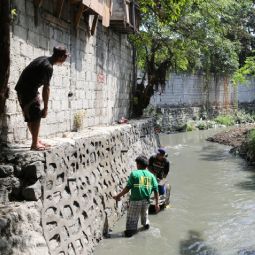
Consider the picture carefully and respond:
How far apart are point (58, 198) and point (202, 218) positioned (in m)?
3.90

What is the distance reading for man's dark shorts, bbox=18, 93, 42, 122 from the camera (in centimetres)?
618

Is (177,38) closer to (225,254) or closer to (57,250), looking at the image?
(225,254)

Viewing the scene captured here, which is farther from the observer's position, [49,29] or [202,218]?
[202,218]

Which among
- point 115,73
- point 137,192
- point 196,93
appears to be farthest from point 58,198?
point 196,93

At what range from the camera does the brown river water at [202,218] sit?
7.42 m

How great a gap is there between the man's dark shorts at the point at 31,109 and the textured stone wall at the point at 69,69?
500mm

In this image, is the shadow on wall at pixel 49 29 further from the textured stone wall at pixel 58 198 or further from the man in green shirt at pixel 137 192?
the man in green shirt at pixel 137 192

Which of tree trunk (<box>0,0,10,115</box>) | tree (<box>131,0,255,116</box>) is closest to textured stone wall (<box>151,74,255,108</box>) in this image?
tree (<box>131,0,255,116</box>)

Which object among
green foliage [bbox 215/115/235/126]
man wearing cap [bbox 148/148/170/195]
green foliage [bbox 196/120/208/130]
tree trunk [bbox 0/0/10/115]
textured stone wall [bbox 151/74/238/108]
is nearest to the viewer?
tree trunk [bbox 0/0/10/115]

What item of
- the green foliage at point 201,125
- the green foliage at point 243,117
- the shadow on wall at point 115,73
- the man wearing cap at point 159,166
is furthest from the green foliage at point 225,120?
the man wearing cap at point 159,166

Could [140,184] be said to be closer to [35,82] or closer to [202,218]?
[202,218]

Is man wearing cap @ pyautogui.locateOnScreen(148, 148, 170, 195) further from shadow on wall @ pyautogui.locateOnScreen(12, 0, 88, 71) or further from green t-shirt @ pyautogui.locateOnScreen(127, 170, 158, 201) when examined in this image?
shadow on wall @ pyautogui.locateOnScreen(12, 0, 88, 71)

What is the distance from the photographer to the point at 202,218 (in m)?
9.17

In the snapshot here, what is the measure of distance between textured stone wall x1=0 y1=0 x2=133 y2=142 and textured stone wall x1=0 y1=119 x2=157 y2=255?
0.81 m
